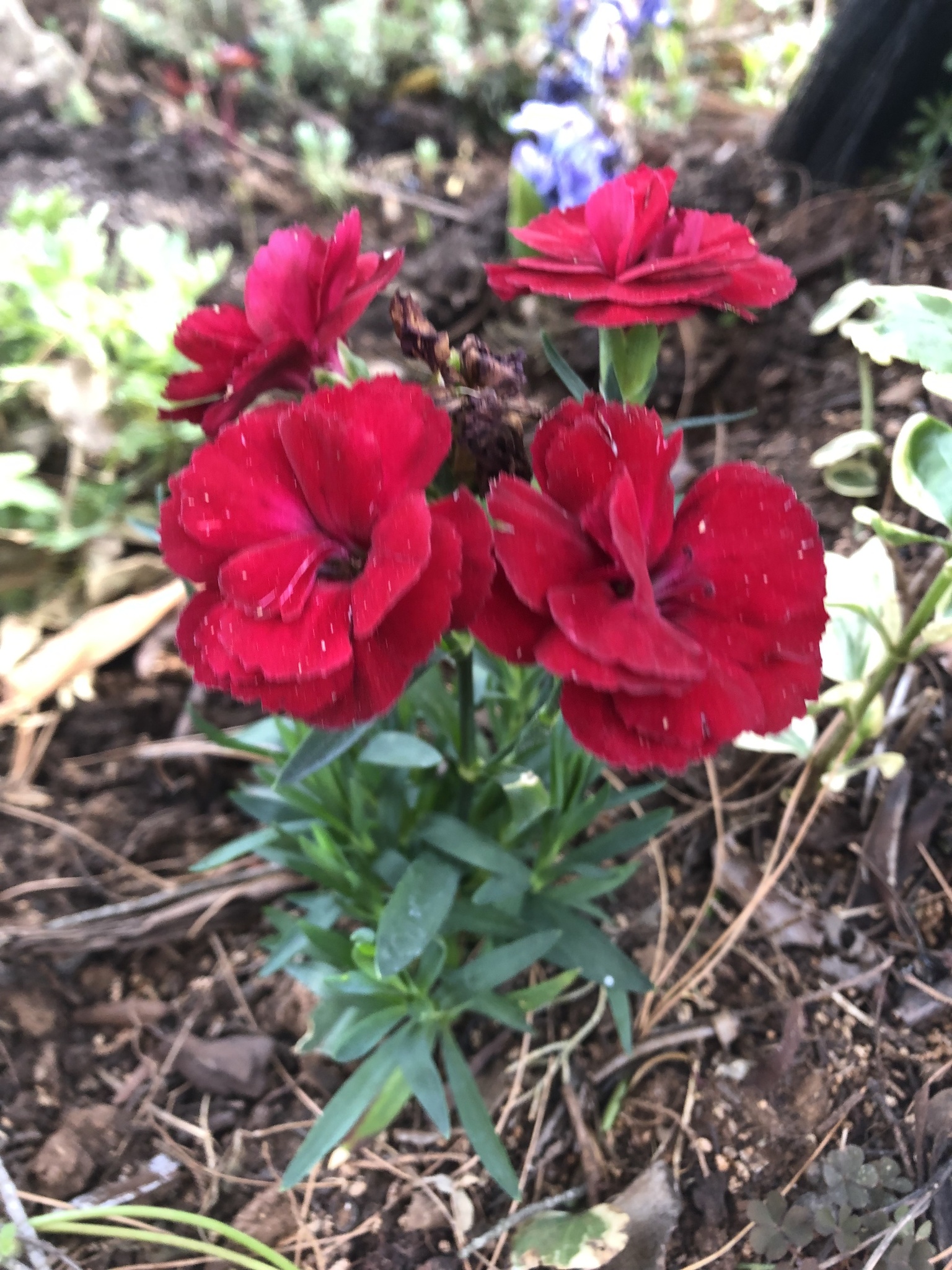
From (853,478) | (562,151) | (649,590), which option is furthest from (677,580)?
(562,151)

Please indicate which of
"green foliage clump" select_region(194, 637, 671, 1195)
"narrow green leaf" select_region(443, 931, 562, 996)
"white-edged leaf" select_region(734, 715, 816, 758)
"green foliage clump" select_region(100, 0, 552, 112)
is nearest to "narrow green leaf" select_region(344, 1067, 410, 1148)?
"green foliage clump" select_region(194, 637, 671, 1195)

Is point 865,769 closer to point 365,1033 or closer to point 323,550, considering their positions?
point 365,1033

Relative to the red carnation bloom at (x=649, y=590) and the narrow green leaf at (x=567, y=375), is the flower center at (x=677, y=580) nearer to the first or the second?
the red carnation bloom at (x=649, y=590)

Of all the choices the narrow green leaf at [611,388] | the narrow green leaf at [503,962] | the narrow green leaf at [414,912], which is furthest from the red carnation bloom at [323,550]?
the narrow green leaf at [503,962]

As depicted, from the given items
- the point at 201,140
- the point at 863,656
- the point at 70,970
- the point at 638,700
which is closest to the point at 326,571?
the point at 638,700

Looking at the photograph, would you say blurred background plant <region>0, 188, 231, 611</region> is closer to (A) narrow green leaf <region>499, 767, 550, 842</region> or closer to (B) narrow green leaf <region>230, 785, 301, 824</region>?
(B) narrow green leaf <region>230, 785, 301, 824</region>

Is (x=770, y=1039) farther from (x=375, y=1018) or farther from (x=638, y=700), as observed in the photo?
(x=638, y=700)
